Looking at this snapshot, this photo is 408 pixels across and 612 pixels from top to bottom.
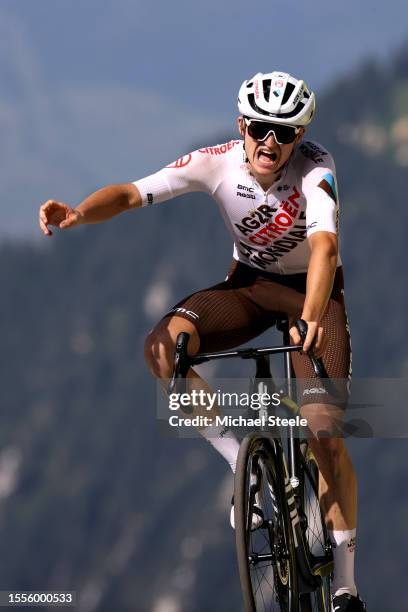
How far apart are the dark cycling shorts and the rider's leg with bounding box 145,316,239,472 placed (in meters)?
0.09

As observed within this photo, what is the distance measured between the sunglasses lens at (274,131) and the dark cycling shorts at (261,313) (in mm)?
1323

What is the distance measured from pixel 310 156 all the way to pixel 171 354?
1.95 m

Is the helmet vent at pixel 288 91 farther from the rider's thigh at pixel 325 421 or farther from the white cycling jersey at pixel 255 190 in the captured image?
the rider's thigh at pixel 325 421

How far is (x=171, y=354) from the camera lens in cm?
970

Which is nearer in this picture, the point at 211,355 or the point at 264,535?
the point at 211,355

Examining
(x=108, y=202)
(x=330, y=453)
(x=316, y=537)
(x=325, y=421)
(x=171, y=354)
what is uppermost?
(x=108, y=202)

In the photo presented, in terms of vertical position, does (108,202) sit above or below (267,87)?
below

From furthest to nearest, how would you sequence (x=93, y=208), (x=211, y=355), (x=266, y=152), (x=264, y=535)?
(x=266, y=152), (x=93, y=208), (x=264, y=535), (x=211, y=355)

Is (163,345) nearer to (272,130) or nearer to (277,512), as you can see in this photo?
(277,512)

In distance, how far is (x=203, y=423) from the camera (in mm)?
10250

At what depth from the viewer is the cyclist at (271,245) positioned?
385 inches

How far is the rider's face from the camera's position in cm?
998

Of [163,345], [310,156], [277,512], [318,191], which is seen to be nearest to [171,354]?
[163,345]

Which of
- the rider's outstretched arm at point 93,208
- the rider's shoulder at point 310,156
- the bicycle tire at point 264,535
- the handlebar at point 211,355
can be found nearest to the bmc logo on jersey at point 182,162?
the rider's outstretched arm at point 93,208
